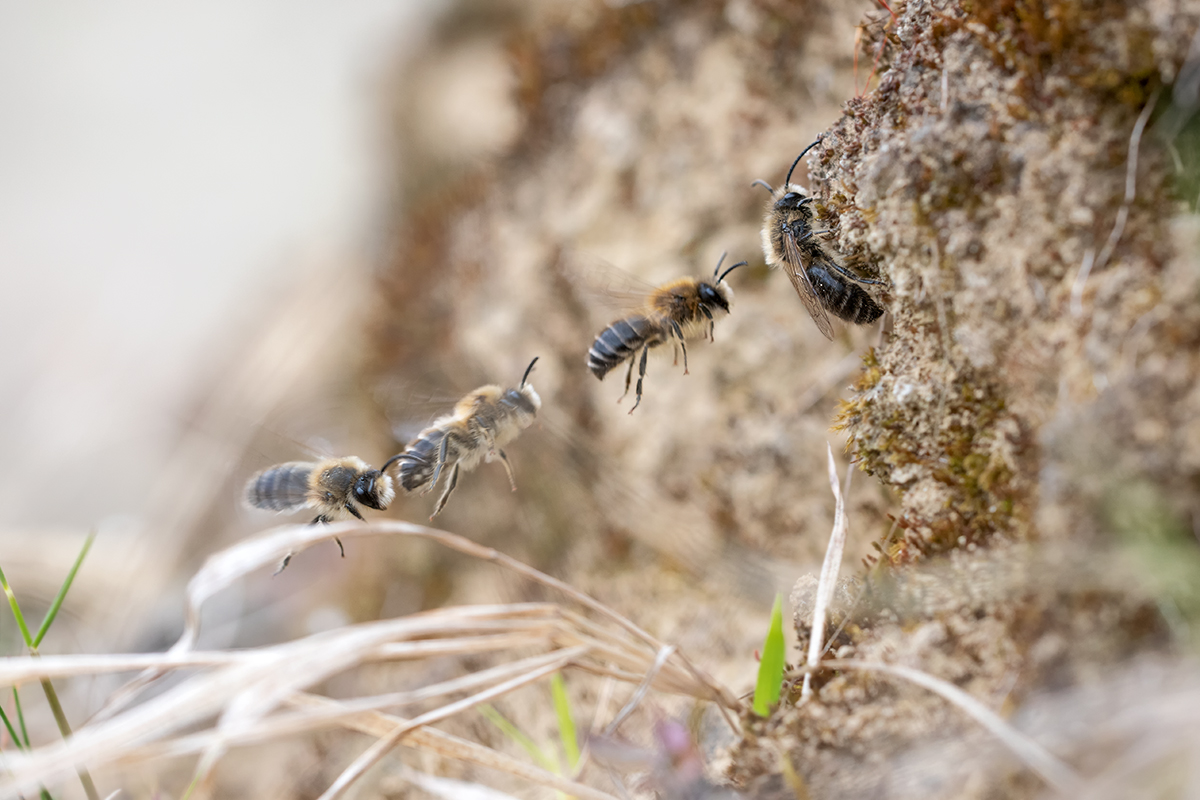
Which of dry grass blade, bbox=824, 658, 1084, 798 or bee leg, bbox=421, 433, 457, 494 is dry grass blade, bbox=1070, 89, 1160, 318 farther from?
bee leg, bbox=421, 433, 457, 494

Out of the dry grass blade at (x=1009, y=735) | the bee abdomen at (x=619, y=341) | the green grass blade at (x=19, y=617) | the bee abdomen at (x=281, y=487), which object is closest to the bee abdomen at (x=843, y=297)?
the bee abdomen at (x=619, y=341)

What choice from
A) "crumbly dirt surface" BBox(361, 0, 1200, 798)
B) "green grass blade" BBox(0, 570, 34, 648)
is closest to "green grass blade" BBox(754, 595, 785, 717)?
"crumbly dirt surface" BBox(361, 0, 1200, 798)

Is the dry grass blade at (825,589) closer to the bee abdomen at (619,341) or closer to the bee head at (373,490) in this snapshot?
the bee abdomen at (619,341)

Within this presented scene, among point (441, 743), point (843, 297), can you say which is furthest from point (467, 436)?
point (843, 297)

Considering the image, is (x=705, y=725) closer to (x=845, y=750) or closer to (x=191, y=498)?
(x=845, y=750)

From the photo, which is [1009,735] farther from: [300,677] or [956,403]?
[300,677]

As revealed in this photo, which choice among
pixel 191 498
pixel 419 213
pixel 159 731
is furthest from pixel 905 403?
pixel 191 498
